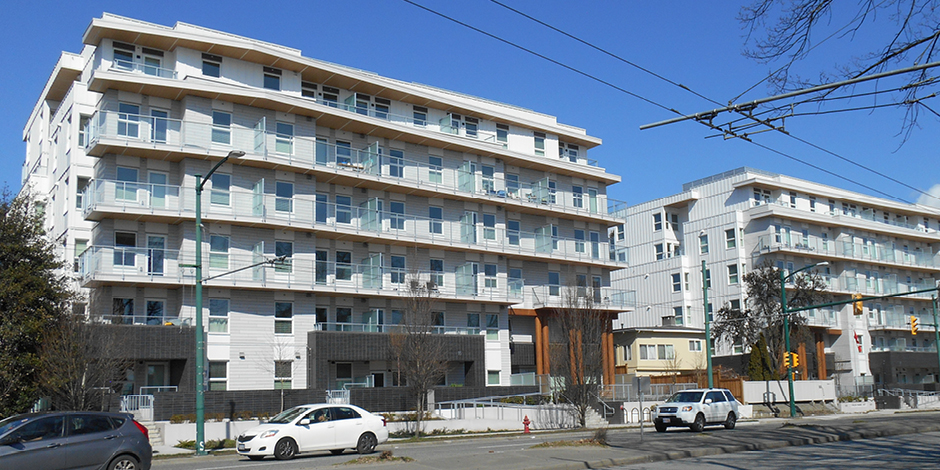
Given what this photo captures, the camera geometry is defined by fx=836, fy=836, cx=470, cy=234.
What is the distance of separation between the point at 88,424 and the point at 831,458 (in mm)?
15910

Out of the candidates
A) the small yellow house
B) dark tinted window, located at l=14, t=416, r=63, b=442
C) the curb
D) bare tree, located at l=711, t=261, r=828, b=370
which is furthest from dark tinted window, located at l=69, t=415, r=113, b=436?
the small yellow house

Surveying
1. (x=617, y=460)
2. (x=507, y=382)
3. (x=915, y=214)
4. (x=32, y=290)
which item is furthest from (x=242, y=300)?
(x=915, y=214)

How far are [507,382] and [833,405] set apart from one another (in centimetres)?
2125

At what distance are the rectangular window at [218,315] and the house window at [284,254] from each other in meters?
2.97

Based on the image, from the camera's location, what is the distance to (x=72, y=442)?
626 inches

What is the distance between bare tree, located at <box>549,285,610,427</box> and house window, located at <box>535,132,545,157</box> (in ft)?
39.8

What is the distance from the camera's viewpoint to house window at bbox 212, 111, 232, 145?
39594 mm

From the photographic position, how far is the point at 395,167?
46.5 metres

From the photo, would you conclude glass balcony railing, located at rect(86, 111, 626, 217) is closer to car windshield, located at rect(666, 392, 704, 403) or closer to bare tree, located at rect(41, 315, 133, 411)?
bare tree, located at rect(41, 315, 133, 411)

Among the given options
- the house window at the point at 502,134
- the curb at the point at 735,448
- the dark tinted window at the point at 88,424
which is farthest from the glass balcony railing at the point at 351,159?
the curb at the point at 735,448

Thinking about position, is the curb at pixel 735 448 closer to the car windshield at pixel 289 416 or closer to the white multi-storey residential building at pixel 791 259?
the car windshield at pixel 289 416

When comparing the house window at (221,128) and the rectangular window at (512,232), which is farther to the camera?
the rectangular window at (512,232)

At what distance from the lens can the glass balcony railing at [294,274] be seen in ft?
121

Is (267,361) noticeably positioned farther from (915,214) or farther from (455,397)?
(915,214)
